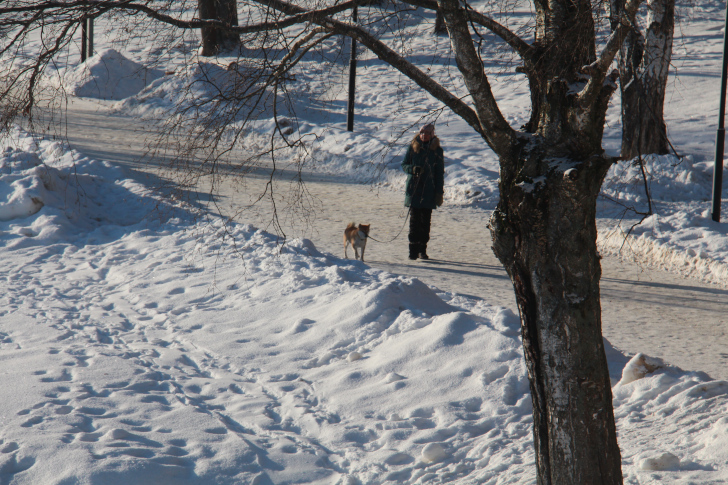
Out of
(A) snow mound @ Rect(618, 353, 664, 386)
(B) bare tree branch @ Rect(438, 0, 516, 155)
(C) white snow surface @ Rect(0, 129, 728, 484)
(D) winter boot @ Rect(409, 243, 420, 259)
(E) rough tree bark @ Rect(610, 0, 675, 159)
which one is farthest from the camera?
(E) rough tree bark @ Rect(610, 0, 675, 159)

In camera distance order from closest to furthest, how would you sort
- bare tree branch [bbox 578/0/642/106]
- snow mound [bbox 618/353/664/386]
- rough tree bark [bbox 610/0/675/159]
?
bare tree branch [bbox 578/0/642/106] → snow mound [bbox 618/353/664/386] → rough tree bark [bbox 610/0/675/159]

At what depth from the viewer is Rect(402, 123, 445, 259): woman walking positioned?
8.00 m

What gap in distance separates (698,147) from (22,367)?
13.3 m

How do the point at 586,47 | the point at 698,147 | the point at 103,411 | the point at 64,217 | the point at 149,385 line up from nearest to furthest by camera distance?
the point at 586,47 < the point at 103,411 < the point at 149,385 < the point at 64,217 < the point at 698,147

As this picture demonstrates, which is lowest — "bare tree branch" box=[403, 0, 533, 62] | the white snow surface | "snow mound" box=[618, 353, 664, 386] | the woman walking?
the white snow surface

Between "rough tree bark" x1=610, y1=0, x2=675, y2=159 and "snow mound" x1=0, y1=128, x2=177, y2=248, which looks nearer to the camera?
"snow mound" x1=0, y1=128, x2=177, y2=248

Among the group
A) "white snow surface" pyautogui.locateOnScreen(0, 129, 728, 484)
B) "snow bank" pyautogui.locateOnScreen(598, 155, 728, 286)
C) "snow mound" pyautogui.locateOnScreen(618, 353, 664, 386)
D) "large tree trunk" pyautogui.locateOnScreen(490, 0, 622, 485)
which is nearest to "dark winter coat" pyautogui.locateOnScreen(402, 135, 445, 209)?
"white snow surface" pyautogui.locateOnScreen(0, 129, 728, 484)

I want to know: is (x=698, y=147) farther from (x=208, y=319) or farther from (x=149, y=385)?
(x=149, y=385)

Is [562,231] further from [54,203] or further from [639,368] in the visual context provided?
[54,203]

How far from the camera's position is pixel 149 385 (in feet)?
16.6

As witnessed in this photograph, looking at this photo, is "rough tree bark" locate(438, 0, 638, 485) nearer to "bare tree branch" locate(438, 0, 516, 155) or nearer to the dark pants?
"bare tree branch" locate(438, 0, 516, 155)

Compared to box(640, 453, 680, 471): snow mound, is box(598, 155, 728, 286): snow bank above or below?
above

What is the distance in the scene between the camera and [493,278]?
7.70 metres

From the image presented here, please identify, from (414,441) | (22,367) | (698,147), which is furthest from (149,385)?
(698,147)
